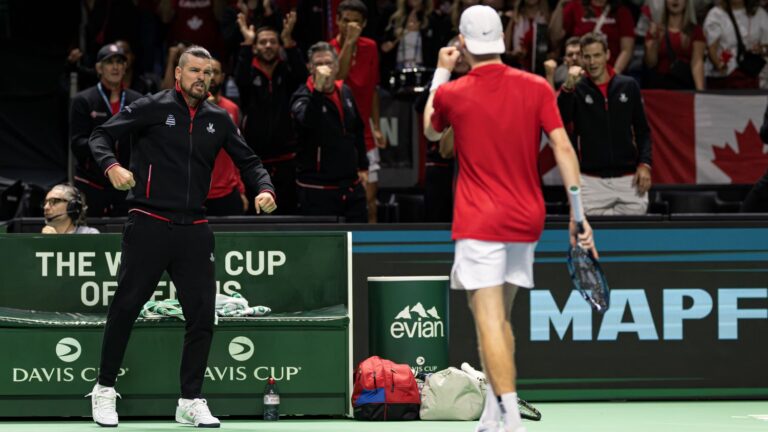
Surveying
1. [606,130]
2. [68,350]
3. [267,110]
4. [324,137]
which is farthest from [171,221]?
[606,130]

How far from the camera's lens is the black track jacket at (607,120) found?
1138cm

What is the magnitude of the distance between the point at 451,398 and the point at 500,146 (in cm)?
241

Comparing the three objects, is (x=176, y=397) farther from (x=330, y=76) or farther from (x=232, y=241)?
(x=330, y=76)

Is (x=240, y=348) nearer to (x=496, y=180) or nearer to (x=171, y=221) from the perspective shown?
(x=171, y=221)

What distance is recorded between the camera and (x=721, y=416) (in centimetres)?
913

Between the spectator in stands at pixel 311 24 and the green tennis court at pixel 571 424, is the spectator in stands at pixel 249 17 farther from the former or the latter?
the green tennis court at pixel 571 424

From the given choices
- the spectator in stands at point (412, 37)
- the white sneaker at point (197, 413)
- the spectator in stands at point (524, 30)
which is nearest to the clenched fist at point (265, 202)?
the white sneaker at point (197, 413)

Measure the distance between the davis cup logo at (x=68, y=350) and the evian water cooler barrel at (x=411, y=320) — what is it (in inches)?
79.5

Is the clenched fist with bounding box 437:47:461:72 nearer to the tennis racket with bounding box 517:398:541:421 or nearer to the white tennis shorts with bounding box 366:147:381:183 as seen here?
the tennis racket with bounding box 517:398:541:421

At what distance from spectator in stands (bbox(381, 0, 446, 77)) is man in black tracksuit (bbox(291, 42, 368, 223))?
1.77 metres

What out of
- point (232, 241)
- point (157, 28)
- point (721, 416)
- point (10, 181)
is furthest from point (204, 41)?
point (721, 416)

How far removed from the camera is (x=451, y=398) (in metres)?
8.86

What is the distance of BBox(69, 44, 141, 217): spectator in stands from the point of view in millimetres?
11141

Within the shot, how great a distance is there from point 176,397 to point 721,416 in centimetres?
358
